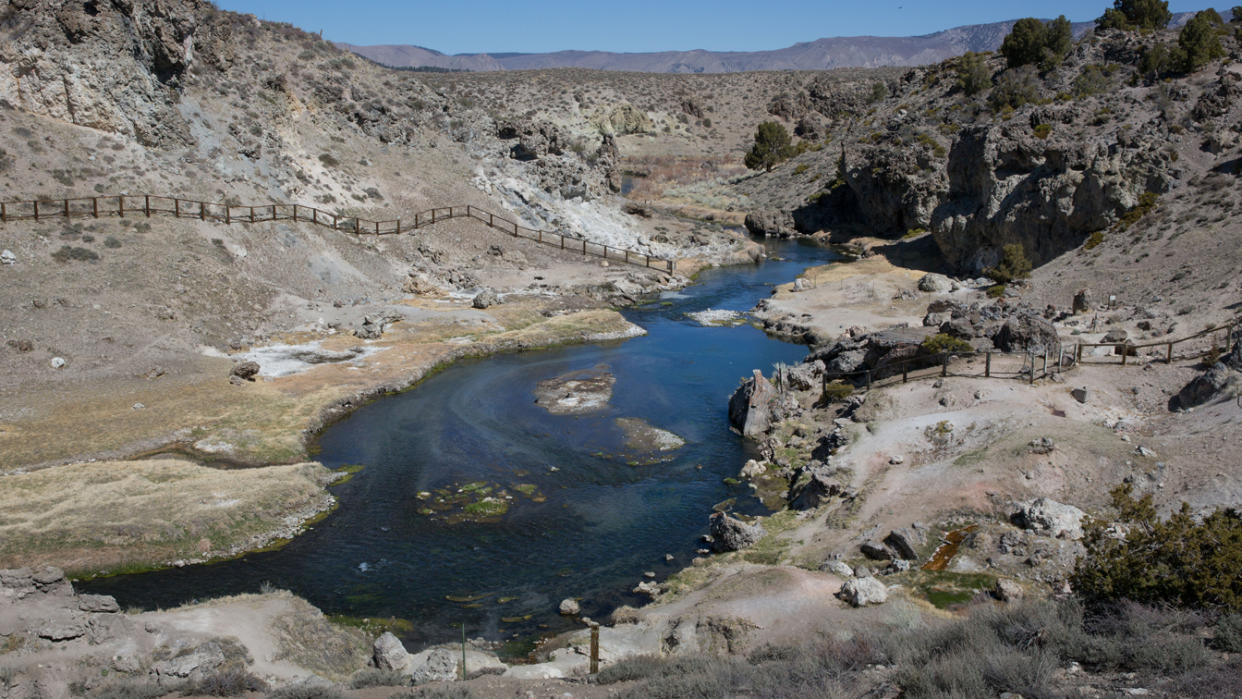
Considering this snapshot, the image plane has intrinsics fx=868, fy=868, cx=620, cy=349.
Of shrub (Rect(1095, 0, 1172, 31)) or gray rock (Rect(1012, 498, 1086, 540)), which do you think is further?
shrub (Rect(1095, 0, 1172, 31))

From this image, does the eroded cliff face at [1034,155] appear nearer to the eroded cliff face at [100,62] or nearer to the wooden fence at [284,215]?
the wooden fence at [284,215]

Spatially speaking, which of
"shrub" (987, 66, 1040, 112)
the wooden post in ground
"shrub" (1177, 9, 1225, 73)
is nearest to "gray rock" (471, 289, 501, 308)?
the wooden post in ground

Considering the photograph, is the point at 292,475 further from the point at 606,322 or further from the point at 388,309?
the point at 606,322

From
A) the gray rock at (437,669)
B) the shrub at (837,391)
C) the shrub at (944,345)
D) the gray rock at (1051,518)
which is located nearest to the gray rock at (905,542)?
the gray rock at (1051,518)

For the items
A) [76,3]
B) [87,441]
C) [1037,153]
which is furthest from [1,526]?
[1037,153]

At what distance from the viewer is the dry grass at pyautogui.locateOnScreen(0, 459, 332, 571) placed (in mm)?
20531

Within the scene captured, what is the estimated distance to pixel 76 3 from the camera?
4284 cm

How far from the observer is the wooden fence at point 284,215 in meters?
38.2

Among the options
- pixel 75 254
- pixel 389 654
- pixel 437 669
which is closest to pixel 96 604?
pixel 389 654

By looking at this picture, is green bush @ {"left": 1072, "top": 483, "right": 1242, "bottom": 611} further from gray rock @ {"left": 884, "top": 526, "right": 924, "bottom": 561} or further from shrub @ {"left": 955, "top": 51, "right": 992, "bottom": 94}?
shrub @ {"left": 955, "top": 51, "right": 992, "bottom": 94}

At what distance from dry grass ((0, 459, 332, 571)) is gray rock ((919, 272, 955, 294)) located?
3696cm

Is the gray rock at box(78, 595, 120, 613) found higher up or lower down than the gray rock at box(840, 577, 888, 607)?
lower down

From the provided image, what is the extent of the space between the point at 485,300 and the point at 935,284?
84.4ft

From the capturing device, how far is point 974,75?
7419cm
